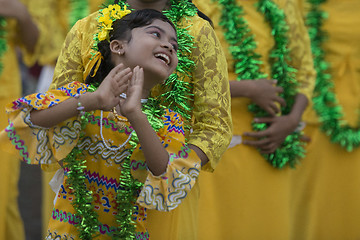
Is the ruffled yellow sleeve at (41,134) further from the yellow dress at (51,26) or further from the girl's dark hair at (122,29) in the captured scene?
the yellow dress at (51,26)

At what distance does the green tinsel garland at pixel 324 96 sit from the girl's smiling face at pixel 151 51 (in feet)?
6.98

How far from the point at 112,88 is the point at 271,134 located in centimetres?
182

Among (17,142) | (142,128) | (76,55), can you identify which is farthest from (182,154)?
(76,55)

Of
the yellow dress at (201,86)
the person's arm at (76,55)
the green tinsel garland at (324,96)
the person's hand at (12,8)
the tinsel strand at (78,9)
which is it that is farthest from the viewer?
the green tinsel garland at (324,96)

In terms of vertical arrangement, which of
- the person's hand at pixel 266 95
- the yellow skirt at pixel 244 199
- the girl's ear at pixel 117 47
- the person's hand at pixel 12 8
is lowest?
the yellow skirt at pixel 244 199

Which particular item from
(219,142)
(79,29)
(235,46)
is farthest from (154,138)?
(235,46)

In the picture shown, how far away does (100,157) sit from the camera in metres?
2.42

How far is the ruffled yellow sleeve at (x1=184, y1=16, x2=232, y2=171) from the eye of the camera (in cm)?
262

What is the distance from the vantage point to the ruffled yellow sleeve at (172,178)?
2289mm

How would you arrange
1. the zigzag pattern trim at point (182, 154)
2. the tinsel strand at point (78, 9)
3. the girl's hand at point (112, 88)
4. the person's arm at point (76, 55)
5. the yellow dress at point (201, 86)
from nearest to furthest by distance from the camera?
the girl's hand at point (112, 88)
the zigzag pattern trim at point (182, 154)
the yellow dress at point (201, 86)
the person's arm at point (76, 55)
the tinsel strand at point (78, 9)

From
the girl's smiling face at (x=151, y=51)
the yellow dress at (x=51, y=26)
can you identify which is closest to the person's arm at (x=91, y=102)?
the girl's smiling face at (x=151, y=51)

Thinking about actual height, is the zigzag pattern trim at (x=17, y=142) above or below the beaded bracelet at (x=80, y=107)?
below

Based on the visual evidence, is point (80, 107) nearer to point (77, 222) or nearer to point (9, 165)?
point (77, 222)

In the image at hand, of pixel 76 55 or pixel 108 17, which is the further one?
pixel 76 55
